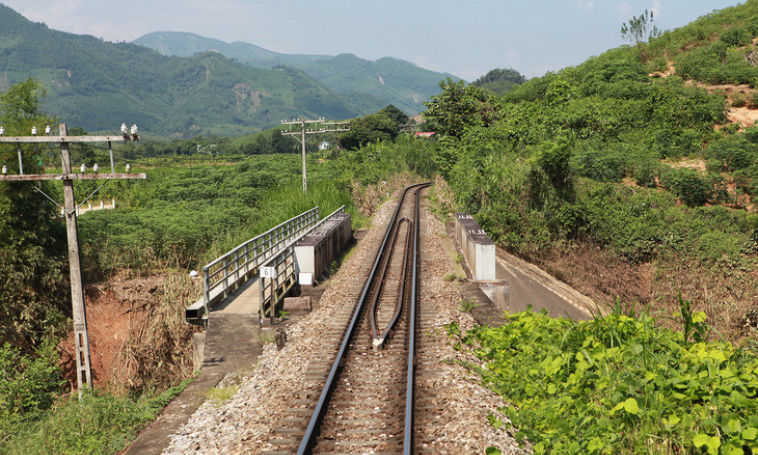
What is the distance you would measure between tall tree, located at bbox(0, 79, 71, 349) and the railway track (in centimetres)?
1090

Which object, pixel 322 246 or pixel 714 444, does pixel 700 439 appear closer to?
pixel 714 444

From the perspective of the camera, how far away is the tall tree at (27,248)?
15977 millimetres

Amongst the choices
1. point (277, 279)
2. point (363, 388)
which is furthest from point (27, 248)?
point (363, 388)

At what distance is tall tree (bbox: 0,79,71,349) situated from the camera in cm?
1598

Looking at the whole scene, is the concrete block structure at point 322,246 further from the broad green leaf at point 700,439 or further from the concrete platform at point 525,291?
the broad green leaf at point 700,439

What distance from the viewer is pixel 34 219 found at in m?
17.1

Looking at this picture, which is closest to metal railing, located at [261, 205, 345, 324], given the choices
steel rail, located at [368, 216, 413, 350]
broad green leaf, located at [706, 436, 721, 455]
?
steel rail, located at [368, 216, 413, 350]

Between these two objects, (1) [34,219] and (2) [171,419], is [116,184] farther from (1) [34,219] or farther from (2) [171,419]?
(2) [171,419]

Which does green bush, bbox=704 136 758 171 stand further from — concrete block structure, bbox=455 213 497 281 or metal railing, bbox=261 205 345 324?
metal railing, bbox=261 205 345 324

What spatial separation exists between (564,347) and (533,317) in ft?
5.96

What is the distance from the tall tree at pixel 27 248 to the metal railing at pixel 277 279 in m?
8.03

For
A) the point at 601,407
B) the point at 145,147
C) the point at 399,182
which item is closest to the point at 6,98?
the point at 601,407

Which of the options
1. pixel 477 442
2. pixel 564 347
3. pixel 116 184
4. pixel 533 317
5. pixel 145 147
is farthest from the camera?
pixel 145 147

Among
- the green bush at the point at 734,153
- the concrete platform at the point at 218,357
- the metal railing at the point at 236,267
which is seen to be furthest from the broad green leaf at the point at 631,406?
the green bush at the point at 734,153
